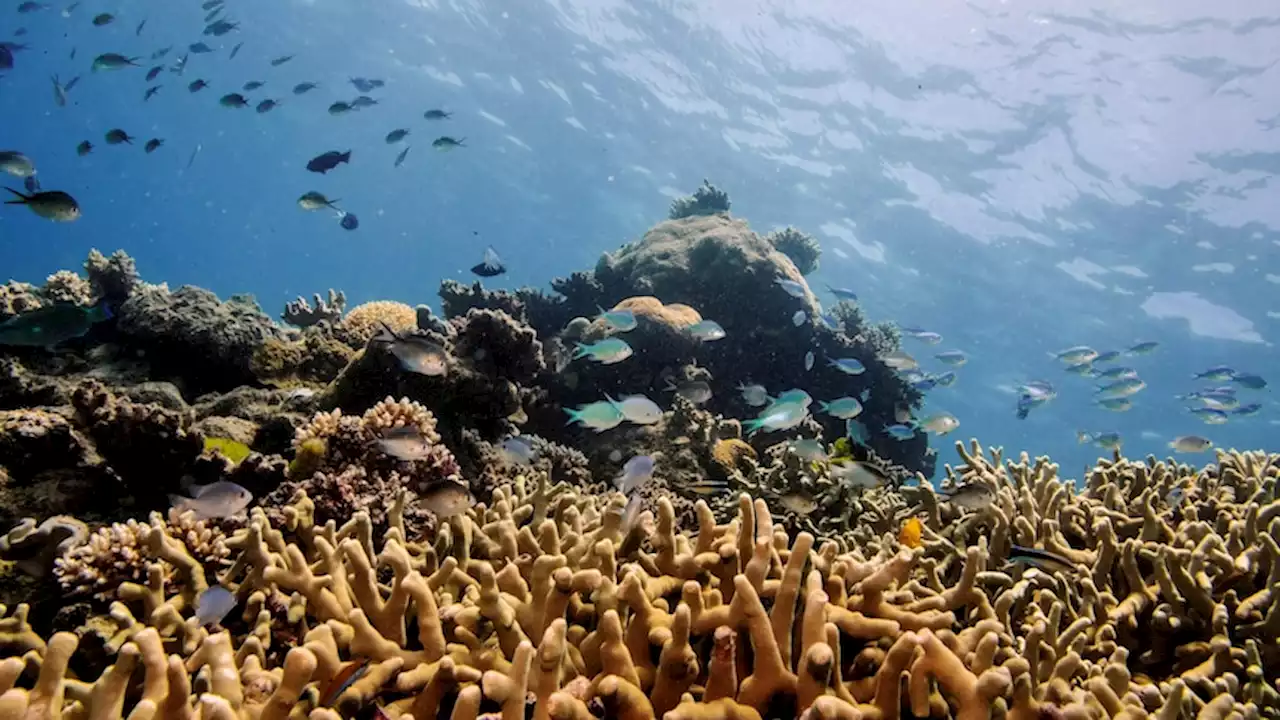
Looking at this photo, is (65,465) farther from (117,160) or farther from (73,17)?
(117,160)

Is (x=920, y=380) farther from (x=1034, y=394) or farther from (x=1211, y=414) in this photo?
(x=1211, y=414)

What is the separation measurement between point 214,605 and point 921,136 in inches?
1153

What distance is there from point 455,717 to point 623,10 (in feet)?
99.8

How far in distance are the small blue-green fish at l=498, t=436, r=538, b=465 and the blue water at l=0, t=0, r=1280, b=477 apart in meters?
22.9

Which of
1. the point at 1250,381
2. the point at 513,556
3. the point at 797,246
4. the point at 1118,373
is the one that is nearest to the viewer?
the point at 513,556

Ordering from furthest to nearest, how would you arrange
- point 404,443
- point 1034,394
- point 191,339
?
1. point 1034,394
2. point 191,339
3. point 404,443

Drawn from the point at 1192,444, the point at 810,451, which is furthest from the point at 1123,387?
the point at 810,451

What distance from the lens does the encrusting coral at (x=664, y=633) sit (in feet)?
6.45

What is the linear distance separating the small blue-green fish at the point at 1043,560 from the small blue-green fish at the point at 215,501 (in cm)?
453

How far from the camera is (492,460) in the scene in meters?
6.13

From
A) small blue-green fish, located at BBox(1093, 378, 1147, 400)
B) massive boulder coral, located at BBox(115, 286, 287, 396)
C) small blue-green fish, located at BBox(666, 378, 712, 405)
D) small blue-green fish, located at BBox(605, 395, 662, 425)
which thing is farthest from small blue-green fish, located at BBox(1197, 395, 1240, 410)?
massive boulder coral, located at BBox(115, 286, 287, 396)

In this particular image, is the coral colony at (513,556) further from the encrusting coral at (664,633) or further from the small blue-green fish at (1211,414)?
the small blue-green fish at (1211,414)

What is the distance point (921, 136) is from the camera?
2652cm

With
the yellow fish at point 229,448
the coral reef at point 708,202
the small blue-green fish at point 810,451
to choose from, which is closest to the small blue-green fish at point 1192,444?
the small blue-green fish at point 810,451
